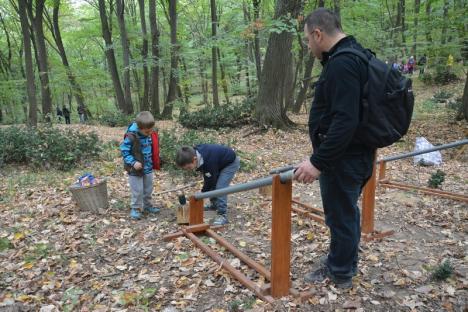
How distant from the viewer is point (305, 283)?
3229 millimetres

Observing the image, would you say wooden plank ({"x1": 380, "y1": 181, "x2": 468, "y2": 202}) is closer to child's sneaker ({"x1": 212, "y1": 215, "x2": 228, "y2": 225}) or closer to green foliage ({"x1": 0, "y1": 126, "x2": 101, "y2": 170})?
child's sneaker ({"x1": 212, "y1": 215, "x2": 228, "y2": 225})

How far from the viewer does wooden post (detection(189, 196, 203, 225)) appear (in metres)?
4.65

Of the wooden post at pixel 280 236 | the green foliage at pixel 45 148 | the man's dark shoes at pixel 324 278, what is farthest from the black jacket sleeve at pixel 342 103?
the green foliage at pixel 45 148

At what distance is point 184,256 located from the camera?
4113 millimetres

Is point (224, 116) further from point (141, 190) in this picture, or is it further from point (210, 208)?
point (141, 190)

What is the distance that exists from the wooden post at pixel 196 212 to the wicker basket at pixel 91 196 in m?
1.50

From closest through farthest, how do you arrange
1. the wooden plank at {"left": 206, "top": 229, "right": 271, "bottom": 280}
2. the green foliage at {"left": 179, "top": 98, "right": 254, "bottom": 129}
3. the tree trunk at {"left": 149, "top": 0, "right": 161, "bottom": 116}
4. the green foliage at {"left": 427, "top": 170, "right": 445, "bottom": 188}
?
the wooden plank at {"left": 206, "top": 229, "right": 271, "bottom": 280} < the green foliage at {"left": 427, "top": 170, "right": 445, "bottom": 188} < the green foliage at {"left": 179, "top": 98, "right": 254, "bottom": 129} < the tree trunk at {"left": 149, "top": 0, "right": 161, "bottom": 116}

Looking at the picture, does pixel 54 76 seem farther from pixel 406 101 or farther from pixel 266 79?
pixel 406 101

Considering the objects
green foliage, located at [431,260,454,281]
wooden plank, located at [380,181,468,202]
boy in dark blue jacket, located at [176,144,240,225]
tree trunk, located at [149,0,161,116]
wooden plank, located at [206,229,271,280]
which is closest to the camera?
green foliage, located at [431,260,454,281]

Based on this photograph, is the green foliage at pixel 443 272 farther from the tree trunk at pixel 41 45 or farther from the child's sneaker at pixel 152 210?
the tree trunk at pixel 41 45

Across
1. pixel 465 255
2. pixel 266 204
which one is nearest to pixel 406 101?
pixel 465 255

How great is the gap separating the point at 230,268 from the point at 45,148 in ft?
19.5

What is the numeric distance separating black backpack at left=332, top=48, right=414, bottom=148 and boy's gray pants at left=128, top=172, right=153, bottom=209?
3.46 meters

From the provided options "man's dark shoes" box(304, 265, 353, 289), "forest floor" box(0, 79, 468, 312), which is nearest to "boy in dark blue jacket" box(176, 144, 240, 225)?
"forest floor" box(0, 79, 468, 312)
